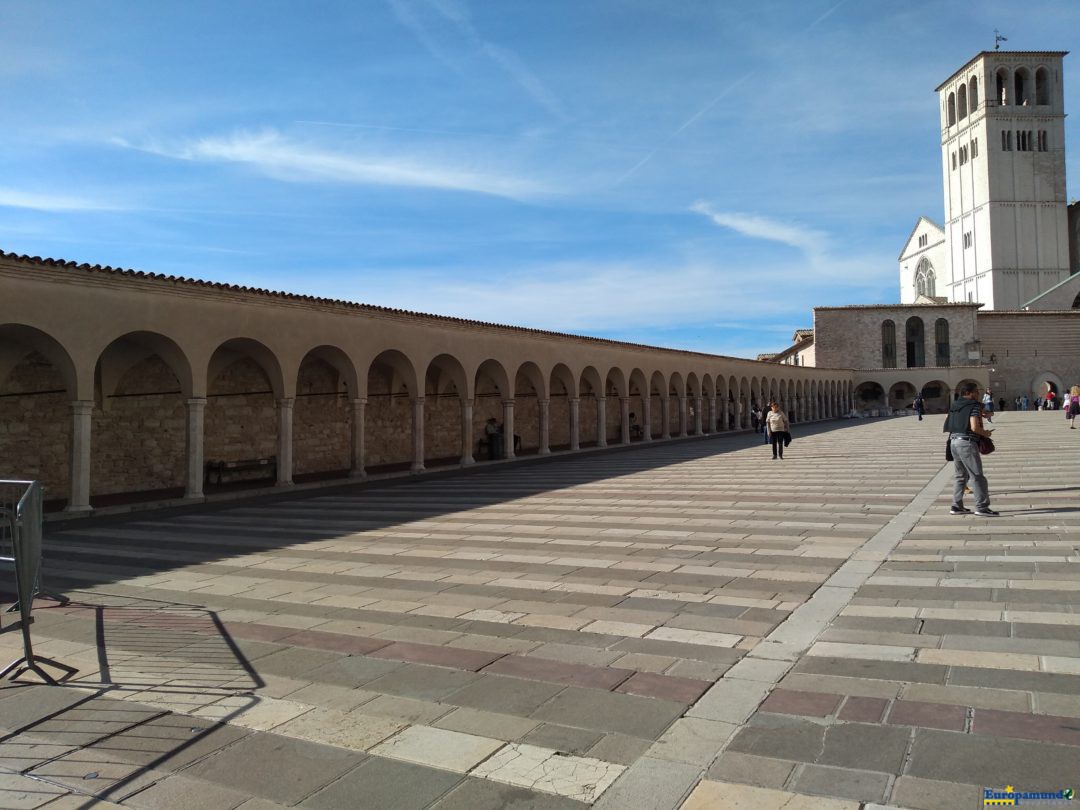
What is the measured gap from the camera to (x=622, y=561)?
25.8 ft

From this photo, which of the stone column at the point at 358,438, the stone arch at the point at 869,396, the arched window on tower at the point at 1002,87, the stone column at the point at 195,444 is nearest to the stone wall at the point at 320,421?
the stone column at the point at 358,438

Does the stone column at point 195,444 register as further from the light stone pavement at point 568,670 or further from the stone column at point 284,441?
the light stone pavement at point 568,670

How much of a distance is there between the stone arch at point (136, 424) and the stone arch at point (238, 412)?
32.6 inches

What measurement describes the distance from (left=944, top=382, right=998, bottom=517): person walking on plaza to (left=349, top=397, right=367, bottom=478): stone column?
1305 cm

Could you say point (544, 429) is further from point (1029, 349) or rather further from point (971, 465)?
point (1029, 349)

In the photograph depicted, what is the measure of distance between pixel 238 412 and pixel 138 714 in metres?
16.8

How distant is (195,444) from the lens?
50.2ft

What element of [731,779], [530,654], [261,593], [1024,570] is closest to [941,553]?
[1024,570]

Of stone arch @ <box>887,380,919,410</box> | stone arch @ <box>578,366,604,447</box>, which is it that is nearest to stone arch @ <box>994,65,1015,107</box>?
stone arch @ <box>887,380,919,410</box>

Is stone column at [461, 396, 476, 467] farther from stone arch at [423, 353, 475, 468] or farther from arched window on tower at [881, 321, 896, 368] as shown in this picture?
arched window on tower at [881, 321, 896, 368]

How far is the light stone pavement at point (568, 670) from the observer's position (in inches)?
126

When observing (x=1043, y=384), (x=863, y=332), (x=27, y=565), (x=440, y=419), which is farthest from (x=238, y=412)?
(x=1043, y=384)

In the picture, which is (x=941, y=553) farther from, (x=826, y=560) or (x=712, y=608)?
(x=712, y=608)

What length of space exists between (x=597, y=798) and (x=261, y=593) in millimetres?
4728
